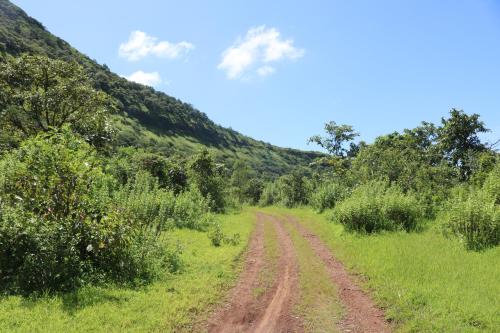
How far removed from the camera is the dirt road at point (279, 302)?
855 centimetres

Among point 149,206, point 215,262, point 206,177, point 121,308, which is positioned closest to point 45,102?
point 149,206

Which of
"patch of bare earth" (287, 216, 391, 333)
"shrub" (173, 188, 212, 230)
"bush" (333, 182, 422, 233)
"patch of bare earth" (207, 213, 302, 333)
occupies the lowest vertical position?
"patch of bare earth" (207, 213, 302, 333)

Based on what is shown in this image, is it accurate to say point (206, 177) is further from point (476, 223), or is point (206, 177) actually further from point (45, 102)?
point (476, 223)

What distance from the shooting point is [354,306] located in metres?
9.80

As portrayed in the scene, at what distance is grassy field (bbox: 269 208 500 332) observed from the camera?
8.62 m

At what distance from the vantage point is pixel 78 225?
→ 10.5 meters

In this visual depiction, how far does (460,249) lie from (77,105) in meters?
23.9

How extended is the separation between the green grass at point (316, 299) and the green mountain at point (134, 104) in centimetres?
9351

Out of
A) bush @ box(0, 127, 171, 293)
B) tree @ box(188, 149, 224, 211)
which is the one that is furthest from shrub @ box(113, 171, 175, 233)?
tree @ box(188, 149, 224, 211)

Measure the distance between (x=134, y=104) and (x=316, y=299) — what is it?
140 metres

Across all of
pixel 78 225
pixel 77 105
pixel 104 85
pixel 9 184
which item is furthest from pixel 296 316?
pixel 104 85

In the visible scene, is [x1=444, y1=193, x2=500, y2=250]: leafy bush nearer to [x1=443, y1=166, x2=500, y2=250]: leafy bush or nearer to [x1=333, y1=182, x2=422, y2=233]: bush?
[x1=443, y1=166, x2=500, y2=250]: leafy bush

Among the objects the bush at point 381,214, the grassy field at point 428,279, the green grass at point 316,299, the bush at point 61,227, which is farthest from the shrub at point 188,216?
the bush at point 61,227

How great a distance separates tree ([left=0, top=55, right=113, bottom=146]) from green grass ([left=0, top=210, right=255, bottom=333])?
57.0ft
